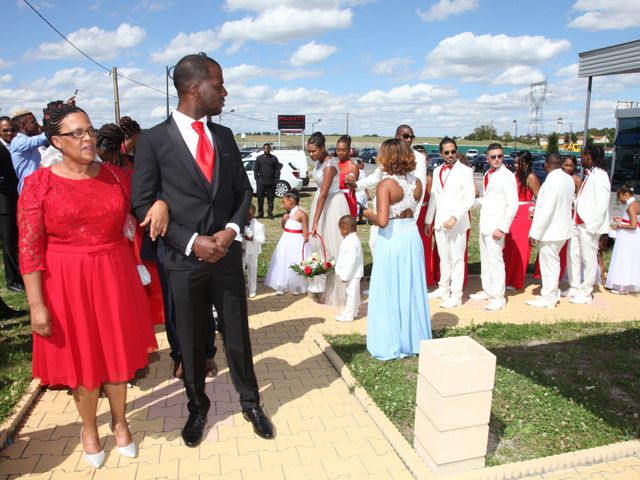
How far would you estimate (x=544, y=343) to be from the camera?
19.3 feet

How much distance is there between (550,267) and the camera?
712 cm

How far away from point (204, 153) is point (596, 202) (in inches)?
242

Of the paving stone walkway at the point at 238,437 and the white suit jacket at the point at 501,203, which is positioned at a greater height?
the white suit jacket at the point at 501,203

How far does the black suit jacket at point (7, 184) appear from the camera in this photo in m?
7.18

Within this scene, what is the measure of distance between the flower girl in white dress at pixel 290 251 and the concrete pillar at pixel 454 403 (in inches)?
166

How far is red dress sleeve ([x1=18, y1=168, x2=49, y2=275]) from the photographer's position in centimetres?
302

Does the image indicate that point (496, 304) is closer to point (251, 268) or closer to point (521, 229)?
point (521, 229)

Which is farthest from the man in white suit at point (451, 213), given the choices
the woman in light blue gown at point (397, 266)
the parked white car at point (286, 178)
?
the parked white car at point (286, 178)

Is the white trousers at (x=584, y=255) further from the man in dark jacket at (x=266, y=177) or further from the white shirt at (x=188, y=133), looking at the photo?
the man in dark jacket at (x=266, y=177)

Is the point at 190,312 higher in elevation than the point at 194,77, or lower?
lower

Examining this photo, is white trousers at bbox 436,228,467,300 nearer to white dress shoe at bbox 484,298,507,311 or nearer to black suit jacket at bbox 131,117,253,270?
white dress shoe at bbox 484,298,507,311

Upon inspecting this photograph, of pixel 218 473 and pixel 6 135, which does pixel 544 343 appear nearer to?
pixel 218 473

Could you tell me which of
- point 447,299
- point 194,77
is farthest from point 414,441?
point 447,299

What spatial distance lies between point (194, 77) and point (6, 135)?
5.52 m
